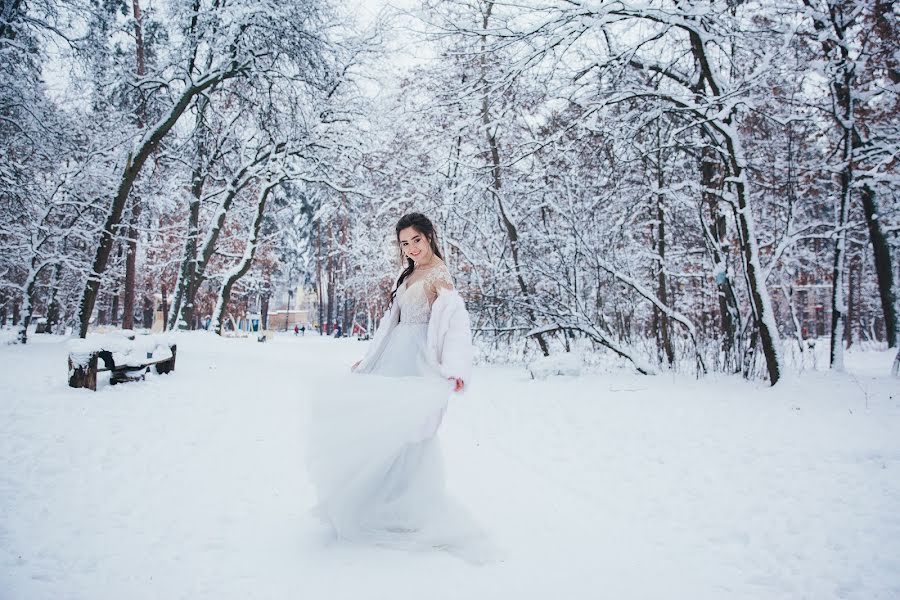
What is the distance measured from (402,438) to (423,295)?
85cm

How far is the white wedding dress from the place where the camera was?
8.50 feet

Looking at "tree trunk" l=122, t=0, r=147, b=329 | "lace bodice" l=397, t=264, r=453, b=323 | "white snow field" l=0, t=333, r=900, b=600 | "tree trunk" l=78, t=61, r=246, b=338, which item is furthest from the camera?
"tree trunk" l=122, t=0, r=147, b=329

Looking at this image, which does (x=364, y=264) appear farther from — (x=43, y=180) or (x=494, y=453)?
(x=494, y=453)

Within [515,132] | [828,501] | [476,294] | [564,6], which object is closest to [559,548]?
[828,501]

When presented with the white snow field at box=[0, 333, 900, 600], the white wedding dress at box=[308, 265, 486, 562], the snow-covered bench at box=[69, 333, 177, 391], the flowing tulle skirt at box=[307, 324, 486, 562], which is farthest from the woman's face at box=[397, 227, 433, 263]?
the snow-covered bench at box=[69, 333, 177, 391]

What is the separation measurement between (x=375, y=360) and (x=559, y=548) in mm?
1521

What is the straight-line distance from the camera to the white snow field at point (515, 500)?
2.33 metres

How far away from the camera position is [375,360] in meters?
3.03

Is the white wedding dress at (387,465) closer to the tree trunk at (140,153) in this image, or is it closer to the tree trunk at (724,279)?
the tree trunk at (724,279)

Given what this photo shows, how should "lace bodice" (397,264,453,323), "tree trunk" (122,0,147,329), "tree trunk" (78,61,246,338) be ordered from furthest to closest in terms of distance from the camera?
1. "tree trunk" (122,0,147,329)
2. "tree trunk" (78,61,246,338)
3. "lace bodice" (397,264,453,323)

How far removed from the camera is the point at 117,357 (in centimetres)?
714

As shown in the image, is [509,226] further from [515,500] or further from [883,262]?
[515,500]

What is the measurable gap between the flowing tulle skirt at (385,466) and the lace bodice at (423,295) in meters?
0.35

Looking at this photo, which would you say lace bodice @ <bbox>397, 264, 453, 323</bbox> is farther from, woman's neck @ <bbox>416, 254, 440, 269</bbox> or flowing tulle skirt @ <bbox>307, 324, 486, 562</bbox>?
flowing tulle skirt @ <bbox>307, 324, 486, 562</bbox>
